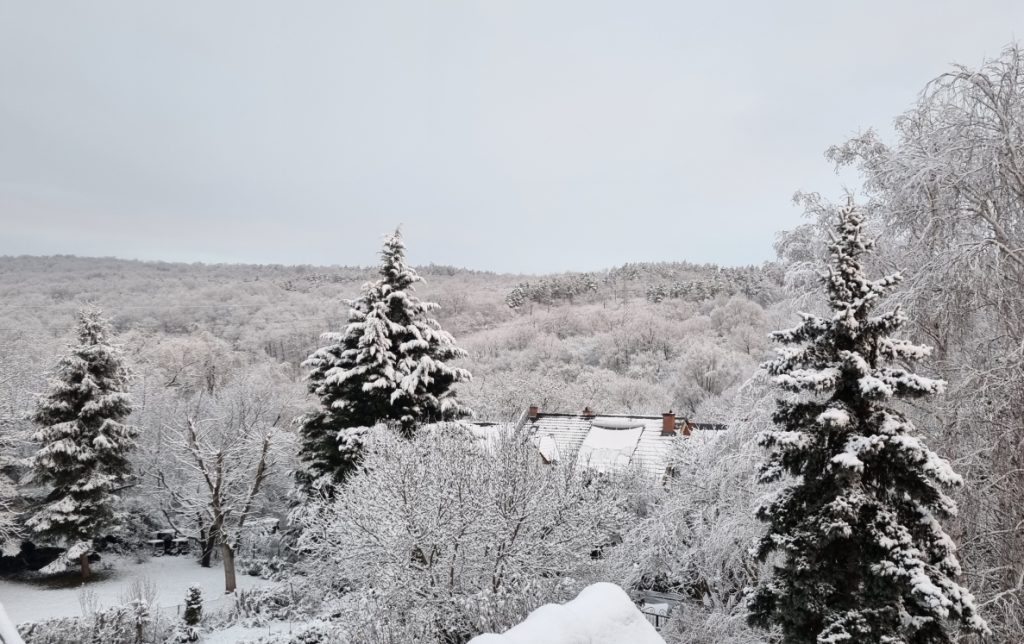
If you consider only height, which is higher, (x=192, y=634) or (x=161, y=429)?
(x=161, y=429)

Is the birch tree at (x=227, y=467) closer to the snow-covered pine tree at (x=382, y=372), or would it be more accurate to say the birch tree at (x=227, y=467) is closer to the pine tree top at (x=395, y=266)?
the snow-covered pine tree at (x=382, y=372)

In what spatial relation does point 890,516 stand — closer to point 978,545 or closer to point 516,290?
point 978,545

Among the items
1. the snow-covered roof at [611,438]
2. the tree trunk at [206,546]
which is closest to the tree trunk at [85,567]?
the tree trunk at [206,546]

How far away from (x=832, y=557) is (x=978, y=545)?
3150mm

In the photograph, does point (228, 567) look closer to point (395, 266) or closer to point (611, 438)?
point (395, 266)

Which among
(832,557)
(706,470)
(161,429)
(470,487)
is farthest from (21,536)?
(832,557)

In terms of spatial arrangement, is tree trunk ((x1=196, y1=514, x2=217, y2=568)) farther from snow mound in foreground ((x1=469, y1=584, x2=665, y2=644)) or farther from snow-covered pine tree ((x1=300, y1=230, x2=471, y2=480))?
snow mound in foreground ((x1=469, y1=584, x2=665, y2=644))

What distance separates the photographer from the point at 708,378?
4628 centimetres

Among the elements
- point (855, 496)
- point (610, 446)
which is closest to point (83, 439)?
point (610, 446)

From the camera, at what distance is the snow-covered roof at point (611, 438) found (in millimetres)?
21820

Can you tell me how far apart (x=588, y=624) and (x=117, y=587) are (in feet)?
74.9

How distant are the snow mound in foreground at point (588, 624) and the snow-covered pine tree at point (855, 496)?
2.69 metres

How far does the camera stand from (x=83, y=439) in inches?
851

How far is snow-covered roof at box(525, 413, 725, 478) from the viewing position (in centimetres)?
2182
